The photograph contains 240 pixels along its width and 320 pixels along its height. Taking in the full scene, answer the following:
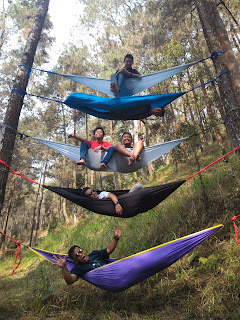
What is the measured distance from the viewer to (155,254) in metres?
1.56

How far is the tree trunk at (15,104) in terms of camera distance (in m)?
2.22

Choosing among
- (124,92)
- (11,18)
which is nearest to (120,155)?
(124,92)

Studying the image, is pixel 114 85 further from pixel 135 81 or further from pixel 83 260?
pixel 83 260

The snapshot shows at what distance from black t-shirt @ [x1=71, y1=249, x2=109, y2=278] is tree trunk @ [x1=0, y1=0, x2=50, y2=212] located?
1.02 m

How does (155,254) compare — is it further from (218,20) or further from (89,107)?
(218,20)

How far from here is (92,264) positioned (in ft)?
5.95

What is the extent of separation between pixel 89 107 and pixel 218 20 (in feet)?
8.08

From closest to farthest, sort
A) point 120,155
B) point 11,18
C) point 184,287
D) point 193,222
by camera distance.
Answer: point 184,287, point 120,155, point 193,222, point 11,18

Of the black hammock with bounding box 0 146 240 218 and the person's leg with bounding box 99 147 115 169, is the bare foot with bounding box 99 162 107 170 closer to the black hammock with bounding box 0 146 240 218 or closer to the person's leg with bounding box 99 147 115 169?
the person's leg with bounding box 99 147 115 169

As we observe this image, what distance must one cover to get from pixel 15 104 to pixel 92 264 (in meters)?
1.84

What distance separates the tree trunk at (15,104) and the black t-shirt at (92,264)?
3.34 feet

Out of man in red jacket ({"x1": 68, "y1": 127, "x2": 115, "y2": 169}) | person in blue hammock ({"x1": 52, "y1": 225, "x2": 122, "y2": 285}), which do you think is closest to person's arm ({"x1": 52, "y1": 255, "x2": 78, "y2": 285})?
person in blue hammock ({"x1": 52, "y1": 225, "x2": 122, "y2": 285})

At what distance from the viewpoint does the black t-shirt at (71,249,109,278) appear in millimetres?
1742


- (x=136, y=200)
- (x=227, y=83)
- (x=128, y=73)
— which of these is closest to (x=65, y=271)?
(x=136, y=200)
